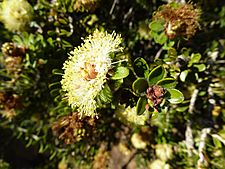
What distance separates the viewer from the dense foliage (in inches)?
40.7

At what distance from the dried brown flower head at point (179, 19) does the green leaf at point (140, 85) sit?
12.2 inches

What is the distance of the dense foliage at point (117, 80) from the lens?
40.7 inches

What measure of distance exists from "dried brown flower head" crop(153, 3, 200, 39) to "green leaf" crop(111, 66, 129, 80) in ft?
1.13

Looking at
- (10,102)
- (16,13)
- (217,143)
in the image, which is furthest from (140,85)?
(10,102)

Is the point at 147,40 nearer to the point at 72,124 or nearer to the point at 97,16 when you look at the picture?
the point at 97,16

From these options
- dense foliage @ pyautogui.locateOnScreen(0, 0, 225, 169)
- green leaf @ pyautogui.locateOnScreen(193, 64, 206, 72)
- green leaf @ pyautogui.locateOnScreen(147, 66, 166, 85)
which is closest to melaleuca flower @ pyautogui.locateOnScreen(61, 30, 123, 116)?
dense foliage @ pyautogui.locateOnScreen(0, 0, 225, 169)

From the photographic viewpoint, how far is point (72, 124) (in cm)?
127

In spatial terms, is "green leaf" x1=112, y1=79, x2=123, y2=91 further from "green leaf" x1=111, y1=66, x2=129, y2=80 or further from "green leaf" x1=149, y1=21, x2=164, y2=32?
"green leaf" x1=149, y1=21, x2=164, y2=32

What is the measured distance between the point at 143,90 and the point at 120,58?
0.41 ft

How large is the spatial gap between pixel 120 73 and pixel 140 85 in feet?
0.25

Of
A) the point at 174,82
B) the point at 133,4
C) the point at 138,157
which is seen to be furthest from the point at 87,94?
the point at 138,157

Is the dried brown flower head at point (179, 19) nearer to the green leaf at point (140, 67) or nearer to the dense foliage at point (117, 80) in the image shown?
Answer: the dense foliage at point (117, 80)

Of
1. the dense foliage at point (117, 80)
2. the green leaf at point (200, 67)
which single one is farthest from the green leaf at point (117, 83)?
the green leaf at point (200, 67)

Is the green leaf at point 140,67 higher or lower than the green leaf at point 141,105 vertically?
higher
